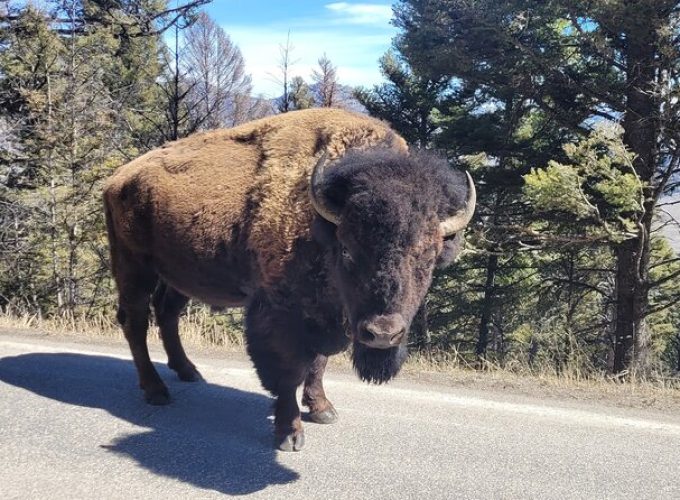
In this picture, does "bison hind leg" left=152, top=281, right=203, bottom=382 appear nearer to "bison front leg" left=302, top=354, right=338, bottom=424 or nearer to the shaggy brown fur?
the shaggy brown fur

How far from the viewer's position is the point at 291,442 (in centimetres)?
419

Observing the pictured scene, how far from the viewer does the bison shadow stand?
375cm

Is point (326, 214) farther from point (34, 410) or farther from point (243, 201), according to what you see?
point (34, 410)

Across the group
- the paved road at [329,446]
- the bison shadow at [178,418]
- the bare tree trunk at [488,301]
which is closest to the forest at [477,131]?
the bare tree trunk at [488,301]

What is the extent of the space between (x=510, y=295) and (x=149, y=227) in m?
18.5

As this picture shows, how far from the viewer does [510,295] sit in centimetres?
2217

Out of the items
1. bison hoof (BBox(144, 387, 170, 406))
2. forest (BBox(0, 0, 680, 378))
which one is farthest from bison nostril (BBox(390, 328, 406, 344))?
forest (BBox(0, 0, 680, 378))

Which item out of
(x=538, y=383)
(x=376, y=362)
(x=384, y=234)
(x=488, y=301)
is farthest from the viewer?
(x=488, y=301)

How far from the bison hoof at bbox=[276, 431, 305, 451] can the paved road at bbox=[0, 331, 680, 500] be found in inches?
2.6

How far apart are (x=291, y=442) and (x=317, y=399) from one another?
0.67 m

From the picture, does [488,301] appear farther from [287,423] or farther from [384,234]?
[384,234]

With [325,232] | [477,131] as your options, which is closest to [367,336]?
[325,232]

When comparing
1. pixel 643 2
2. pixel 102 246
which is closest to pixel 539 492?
pixel 643 2

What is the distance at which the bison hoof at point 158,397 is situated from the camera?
5.09 metres
